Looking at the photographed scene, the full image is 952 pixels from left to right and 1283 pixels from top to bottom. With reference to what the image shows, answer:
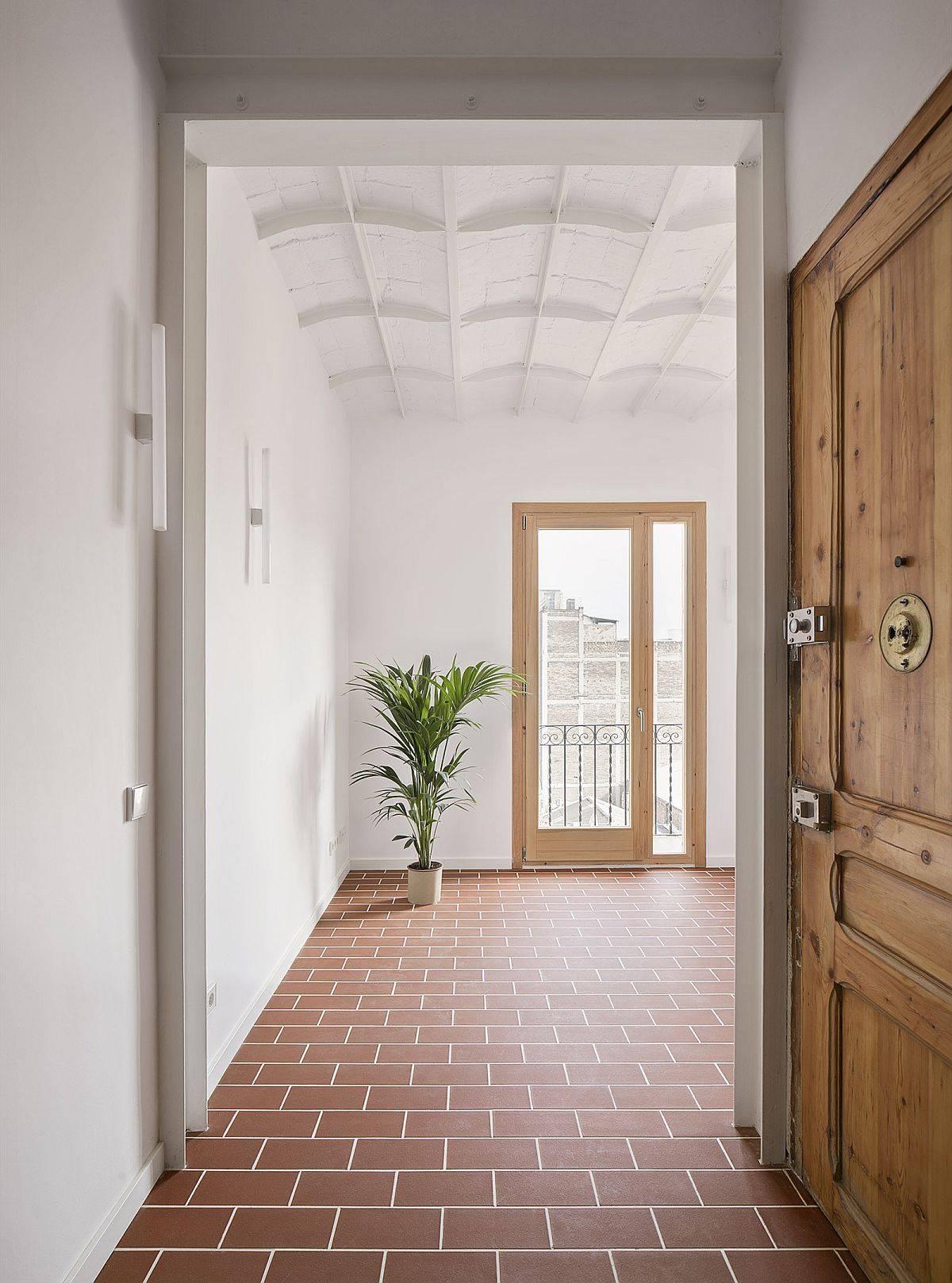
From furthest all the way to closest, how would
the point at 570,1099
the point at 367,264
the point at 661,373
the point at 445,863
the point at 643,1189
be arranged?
the point at 445,863 → the point at 661,373 → the point at 367,264 → the point at 570,1099 → the point at 643,1189

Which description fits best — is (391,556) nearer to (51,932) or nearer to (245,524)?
(245,524)

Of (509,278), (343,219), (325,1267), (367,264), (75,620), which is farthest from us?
(509,278)

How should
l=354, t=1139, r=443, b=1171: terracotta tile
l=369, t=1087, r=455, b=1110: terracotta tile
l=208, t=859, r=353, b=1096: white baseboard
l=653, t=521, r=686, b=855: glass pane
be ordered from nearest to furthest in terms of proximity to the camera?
l=354, t=1139, r=443, b=1171: terracotta tile
l=369, t=1087, r=455, b=1110: terracotta tile
l=208, t=859, r=353, b=1096: white baseboard
l=653, t=521, r=686, b=855: glass pane

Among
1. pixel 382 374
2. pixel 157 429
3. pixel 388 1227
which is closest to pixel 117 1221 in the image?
pixel 388 1227

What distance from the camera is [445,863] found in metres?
5.86

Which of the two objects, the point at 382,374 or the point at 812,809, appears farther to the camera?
the point at 382,374

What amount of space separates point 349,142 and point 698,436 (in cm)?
389

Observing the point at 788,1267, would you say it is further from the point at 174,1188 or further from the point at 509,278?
the point at 509,278

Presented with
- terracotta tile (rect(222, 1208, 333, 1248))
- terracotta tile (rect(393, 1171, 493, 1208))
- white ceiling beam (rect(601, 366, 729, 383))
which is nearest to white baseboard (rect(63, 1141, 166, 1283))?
terracotta tile (rect(222, 1208, 333, 1248))

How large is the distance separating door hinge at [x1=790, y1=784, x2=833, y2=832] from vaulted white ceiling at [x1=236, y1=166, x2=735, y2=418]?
208 centimetres

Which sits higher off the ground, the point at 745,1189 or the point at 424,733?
the point at 424,733

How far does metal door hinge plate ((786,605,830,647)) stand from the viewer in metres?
2.05

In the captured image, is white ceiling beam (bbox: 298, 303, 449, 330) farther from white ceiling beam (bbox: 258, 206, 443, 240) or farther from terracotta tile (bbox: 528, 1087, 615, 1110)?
terracotta tile (bbox: 528, 1087, 615, 1110)

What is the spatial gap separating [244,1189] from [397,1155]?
39 centimetres
